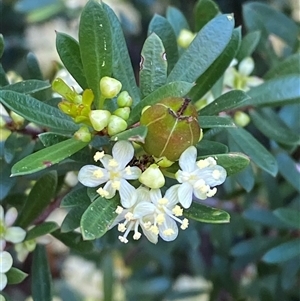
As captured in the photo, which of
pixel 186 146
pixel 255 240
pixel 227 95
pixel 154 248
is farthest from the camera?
pixel 154 248

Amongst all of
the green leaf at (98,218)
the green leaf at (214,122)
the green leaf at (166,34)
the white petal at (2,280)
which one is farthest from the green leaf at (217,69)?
the white petal at (2,280)

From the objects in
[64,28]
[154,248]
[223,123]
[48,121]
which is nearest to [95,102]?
[48,121]

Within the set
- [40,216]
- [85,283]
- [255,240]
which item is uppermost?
[40,216]

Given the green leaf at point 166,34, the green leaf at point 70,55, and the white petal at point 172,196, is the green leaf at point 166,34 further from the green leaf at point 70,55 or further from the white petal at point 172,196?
the white petal at point 172,196

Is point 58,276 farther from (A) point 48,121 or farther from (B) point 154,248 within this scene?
(A) point 48,121

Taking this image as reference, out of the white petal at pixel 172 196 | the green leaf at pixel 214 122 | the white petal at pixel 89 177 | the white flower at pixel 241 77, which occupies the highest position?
the green leaf at pixel 214 122

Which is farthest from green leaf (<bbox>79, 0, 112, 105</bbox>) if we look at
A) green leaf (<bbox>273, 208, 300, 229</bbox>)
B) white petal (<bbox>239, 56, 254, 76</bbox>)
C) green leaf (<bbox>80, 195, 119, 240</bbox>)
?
green leaf (<bbox>273, 208, 300, 229</bbox>)
